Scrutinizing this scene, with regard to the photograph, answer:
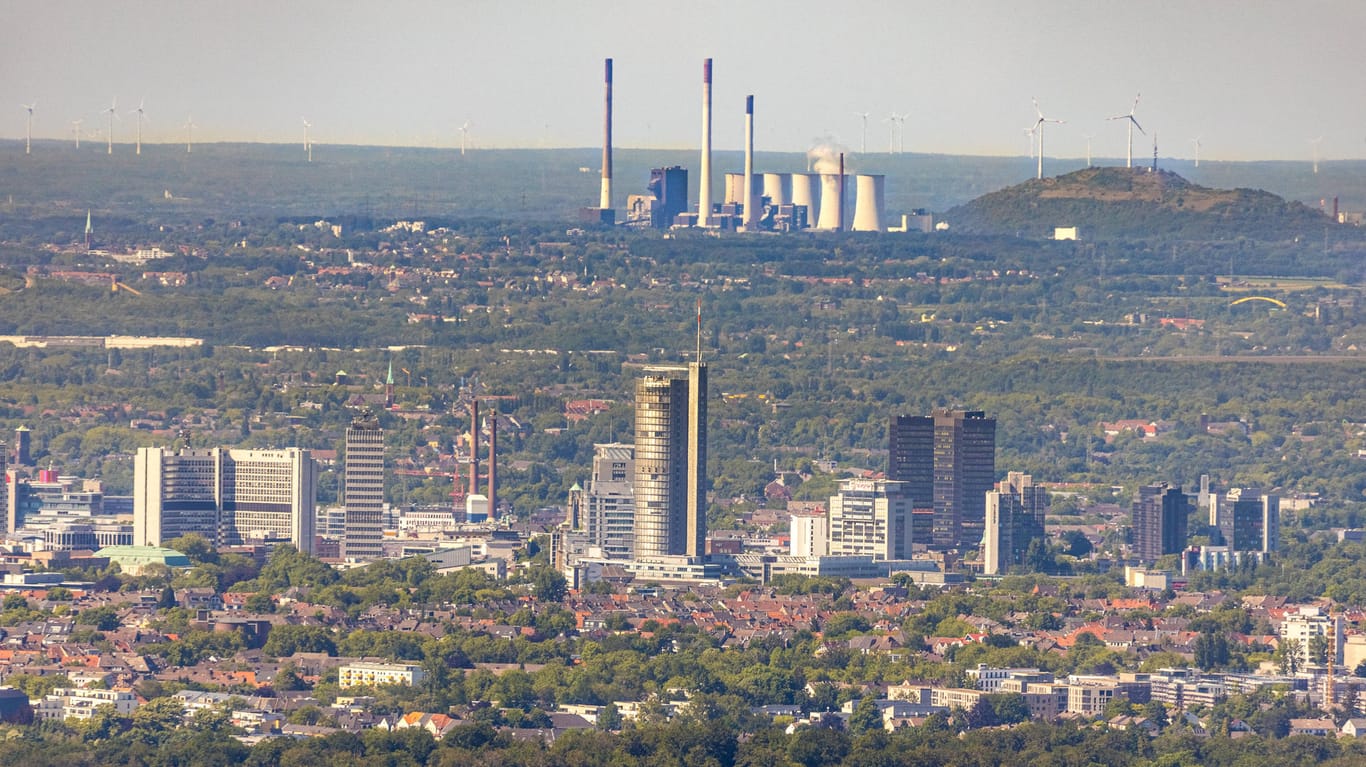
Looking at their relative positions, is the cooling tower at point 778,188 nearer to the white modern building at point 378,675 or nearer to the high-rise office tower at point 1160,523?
the high-rise office tower at point 1160,523

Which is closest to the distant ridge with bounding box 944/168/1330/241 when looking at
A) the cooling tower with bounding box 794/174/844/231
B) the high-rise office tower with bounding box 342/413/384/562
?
the cooling tower with bounding box 794/174/844/231

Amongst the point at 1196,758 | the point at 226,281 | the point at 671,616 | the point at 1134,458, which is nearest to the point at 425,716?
the point at 1196,758

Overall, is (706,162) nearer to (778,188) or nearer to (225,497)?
(778,188)

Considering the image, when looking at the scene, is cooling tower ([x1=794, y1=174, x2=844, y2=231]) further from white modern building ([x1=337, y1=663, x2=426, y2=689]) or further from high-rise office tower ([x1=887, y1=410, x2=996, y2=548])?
white modern building ([x1=337, y1=663, x2=426, y2=689])

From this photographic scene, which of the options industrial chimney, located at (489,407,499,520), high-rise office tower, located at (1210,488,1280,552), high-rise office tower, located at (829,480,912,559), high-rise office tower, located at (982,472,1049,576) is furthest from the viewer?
industrial chimney, located at (489,407,499,520)

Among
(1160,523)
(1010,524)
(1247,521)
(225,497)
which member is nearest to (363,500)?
(225,497)
